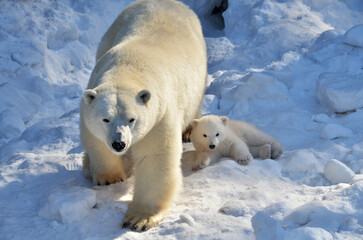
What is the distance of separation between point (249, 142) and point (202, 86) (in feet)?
2.53

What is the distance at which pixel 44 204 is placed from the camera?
321 cm

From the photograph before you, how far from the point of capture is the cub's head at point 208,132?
4.12 metres

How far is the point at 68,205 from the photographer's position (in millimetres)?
3016

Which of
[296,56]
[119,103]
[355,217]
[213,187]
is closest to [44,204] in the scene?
[119,103]

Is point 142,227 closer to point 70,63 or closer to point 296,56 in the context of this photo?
point 296,56

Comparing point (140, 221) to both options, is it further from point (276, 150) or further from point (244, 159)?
point (276, 150)

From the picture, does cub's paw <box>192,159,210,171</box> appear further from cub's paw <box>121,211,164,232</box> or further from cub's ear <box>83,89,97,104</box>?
cub's ear <box>83,89,97,104</box>

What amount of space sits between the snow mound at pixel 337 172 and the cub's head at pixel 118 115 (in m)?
1.75

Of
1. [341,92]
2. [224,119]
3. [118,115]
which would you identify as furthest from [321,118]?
[118,115]

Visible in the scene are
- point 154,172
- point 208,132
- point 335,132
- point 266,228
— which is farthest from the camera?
point 335,132

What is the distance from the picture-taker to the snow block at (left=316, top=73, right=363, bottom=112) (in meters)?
5.14

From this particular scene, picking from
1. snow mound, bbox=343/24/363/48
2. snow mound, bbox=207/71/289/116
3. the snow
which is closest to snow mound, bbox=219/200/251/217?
the snow

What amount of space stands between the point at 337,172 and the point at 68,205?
86.9 inches

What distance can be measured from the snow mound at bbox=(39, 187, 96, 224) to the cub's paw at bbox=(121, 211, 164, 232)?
0.29m
